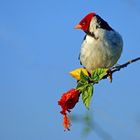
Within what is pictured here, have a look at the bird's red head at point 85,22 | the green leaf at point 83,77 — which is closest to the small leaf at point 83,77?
the green leaf at point 83,77

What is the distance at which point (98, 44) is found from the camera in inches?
71.7

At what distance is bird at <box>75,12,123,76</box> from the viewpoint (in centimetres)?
170

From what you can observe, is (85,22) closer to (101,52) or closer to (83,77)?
(101,52)

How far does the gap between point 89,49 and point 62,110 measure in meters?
0.87

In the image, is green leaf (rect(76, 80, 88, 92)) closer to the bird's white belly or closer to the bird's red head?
the bird's white belly

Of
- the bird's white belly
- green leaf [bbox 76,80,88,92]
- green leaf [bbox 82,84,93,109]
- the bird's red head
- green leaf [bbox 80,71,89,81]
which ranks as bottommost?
green leaf [bbox 82,84,93,109]

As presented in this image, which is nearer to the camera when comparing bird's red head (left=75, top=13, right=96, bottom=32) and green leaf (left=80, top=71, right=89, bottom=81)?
green leaf (left=80, top=71, right=89, bottom=81)

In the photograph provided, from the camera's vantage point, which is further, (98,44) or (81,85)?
(98,44)

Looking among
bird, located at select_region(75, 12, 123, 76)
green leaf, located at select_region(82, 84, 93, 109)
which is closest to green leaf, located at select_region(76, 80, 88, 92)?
green leaf, located at select_region(82, 84, 93, 109)

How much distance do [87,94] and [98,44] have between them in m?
0.72

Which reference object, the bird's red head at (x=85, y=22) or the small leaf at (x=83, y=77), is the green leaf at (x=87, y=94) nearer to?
the small leaf at (x=83, y=77)

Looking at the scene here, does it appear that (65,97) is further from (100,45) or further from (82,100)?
(100,45)

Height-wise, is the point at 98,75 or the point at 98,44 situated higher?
the point at 98,44

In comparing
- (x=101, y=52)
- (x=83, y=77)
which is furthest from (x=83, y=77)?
(x=101, y=52)
